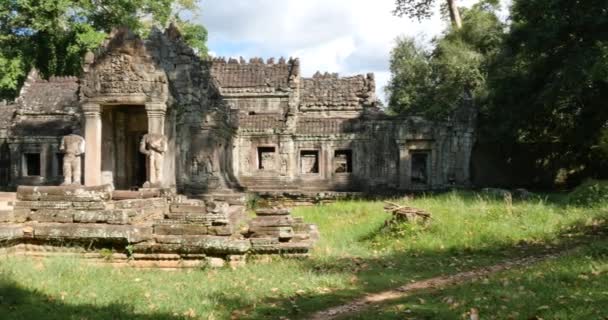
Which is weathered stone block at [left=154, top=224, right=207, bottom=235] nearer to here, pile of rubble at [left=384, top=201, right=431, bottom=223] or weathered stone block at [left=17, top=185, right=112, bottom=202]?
weathered stone block at [left=17, top=185, right=112, bottom=202]

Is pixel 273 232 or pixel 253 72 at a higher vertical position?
pixel 253 72

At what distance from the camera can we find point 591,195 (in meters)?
14.9

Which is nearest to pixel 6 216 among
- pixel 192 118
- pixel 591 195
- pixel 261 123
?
pixel 192 118

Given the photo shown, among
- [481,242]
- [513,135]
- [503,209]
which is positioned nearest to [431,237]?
[481,242]

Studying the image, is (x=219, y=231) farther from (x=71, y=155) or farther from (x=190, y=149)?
(x=190, y=149)

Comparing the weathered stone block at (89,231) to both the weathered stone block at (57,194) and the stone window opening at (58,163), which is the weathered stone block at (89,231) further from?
the stone window opening at (58,163)

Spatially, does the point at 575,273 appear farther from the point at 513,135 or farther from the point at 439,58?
the point at 439,58

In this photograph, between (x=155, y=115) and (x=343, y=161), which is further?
(x=343, y=161)

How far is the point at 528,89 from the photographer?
21234mm

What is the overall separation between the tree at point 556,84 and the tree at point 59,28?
17.5 metres

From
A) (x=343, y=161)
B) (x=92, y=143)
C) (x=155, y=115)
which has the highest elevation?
(x=155, y=115)

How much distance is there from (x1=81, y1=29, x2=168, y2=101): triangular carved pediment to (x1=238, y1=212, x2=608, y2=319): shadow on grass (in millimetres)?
8512

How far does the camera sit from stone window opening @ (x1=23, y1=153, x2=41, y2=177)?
1030 inches

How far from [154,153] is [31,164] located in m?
14.2
